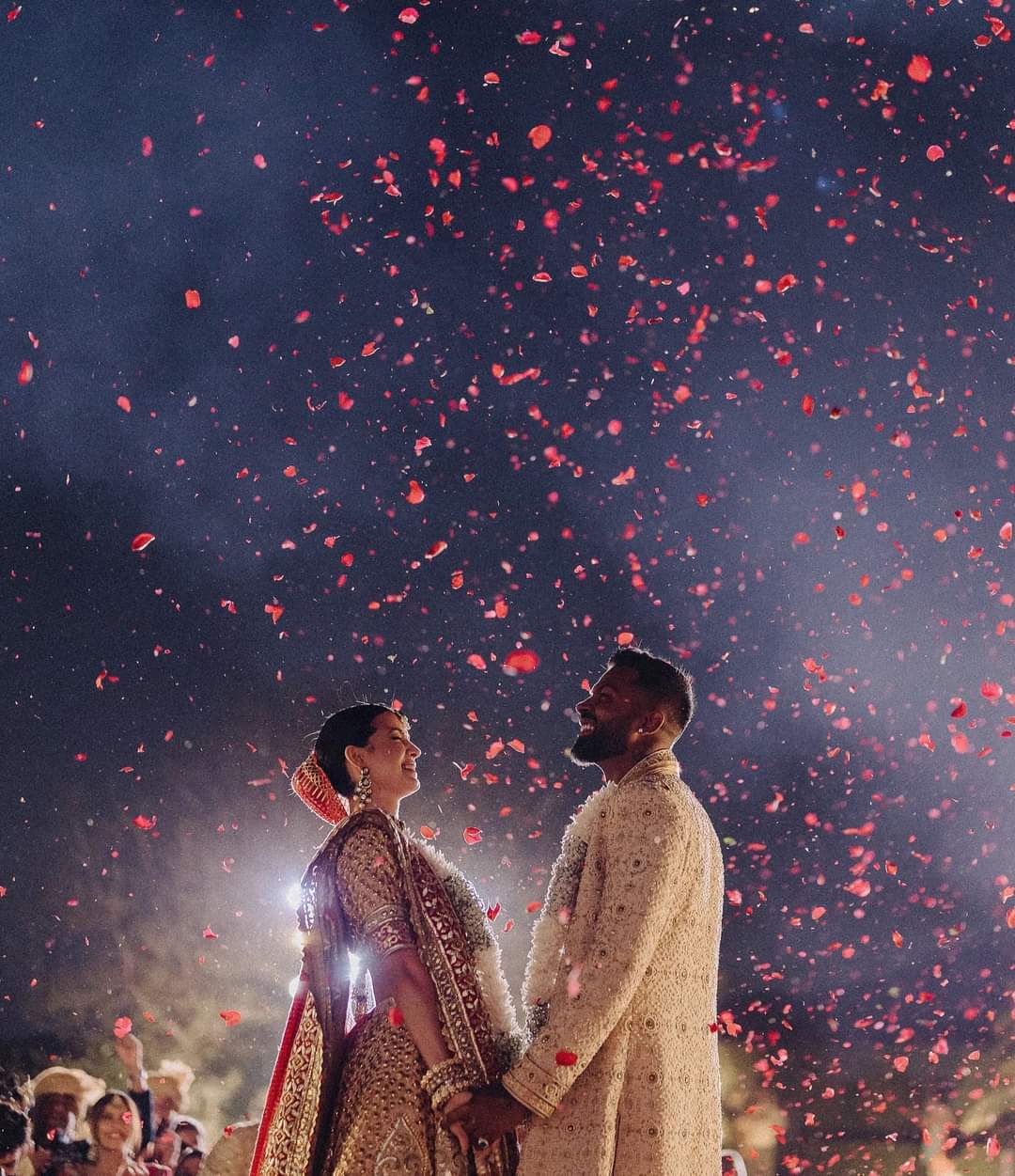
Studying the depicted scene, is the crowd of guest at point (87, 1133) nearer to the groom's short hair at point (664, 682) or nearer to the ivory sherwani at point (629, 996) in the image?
the ivory sherwani at point (629, 996)

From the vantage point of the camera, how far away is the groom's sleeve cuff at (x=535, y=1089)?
121 inches

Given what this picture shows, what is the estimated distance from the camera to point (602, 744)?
3.65 metres

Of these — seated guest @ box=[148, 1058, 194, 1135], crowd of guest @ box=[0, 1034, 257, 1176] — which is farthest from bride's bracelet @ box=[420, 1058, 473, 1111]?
seated guest @ box=[148, 1058, 194, 1135]

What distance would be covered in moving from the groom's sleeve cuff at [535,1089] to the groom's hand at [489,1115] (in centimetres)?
7

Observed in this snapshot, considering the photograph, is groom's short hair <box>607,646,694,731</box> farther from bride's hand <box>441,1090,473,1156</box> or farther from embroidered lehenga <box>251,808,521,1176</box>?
bride's hand <box>441,1090,473,1156</box>

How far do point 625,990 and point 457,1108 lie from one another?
0.62 metres

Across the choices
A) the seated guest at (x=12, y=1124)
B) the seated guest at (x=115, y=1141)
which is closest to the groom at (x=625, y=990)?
the seated guest at (x=12, y=1124)

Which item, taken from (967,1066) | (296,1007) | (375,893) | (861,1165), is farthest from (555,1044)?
(967,1066)

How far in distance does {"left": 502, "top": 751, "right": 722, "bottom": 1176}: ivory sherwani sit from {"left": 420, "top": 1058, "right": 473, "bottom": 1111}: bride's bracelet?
0.25 meters

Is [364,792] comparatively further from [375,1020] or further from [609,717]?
[609,717]

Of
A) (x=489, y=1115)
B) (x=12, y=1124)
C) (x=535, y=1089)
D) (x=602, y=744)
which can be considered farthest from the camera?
(x=12, y=1124)

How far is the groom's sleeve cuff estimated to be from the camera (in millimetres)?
3076

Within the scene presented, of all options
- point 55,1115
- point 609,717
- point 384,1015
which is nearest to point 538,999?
point 384,1015

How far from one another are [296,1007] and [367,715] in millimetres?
1033
